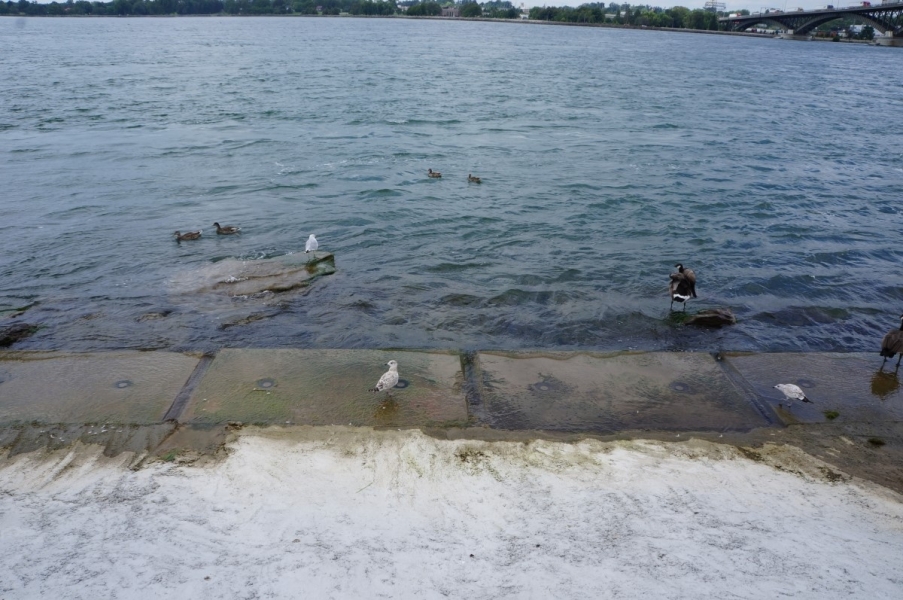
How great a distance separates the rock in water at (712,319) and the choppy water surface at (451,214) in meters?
0.18

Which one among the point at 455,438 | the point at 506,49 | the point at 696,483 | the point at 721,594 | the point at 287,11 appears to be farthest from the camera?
the point at 287,11

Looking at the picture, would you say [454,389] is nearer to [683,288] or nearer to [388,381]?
[388,381]

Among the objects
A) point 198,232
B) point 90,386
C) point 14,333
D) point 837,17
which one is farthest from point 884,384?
point 837,17

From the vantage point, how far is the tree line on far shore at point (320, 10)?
166750 millimetres

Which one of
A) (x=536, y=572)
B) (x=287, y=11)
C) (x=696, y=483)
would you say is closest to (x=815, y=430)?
(x=696, y=483)

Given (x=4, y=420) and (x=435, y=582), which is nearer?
(x=435, y=582)

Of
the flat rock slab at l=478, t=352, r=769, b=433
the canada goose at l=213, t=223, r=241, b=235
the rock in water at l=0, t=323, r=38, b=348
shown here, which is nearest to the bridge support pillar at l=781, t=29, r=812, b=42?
the canada goose at l=213, t=223, r=241, b=235

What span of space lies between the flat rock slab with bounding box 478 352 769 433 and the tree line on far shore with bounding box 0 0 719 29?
570 feet

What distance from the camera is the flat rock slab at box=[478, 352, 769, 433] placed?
24.0 ft

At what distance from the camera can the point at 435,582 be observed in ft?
16.9

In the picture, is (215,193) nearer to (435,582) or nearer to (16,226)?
(16,226)

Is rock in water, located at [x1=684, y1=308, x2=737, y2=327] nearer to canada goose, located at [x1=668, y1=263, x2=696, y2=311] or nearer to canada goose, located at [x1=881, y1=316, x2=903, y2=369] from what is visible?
canada goose, located at [x1=668, y1=263, x2=696, y2=311]

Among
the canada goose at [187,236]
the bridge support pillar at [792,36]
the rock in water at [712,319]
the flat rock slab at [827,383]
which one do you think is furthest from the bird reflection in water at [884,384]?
the bridge support pillar at [792,36]

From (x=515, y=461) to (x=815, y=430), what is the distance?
350 centimetres
